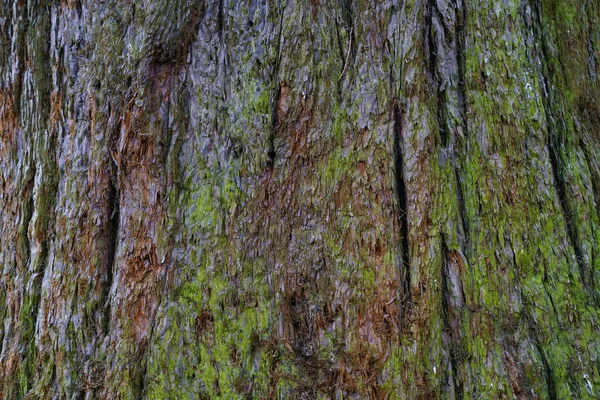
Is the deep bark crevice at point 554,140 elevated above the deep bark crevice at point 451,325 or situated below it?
above

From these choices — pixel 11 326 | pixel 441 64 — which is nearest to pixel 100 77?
pixel 11 326

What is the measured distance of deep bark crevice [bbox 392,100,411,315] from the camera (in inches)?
74.8

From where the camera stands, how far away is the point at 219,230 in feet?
6.47

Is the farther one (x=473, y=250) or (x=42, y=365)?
(x=42, y=365)

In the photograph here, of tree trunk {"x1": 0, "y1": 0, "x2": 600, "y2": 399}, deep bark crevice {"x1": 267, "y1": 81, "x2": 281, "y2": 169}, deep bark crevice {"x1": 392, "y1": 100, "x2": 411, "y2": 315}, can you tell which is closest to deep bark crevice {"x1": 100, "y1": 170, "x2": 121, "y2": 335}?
tree trunk {"x1": 0, "y1": 0, "x2": 600, "y2": 399}

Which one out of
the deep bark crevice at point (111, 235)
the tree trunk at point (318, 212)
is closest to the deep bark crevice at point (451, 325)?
the tree trunk at point (318, 212)

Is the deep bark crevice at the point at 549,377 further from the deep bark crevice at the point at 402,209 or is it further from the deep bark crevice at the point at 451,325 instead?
the deep bark crevice at the point at 402,209

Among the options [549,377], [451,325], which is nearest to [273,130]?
[451,325]

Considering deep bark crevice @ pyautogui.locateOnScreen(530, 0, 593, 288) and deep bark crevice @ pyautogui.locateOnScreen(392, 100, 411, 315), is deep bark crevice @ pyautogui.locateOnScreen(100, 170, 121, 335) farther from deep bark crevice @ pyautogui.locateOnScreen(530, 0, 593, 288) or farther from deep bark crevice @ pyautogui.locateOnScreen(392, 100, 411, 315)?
deep bark crevice @ pyautogui.locateOnScreen(530, 0, 593, 288)

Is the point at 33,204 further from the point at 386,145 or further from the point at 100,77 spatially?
the point at 386,145

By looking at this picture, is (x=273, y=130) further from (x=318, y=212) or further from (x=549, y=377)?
(x=549, y=377)

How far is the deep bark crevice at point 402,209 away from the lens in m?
1.90

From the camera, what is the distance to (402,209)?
6.31ft

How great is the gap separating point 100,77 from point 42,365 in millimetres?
1056
